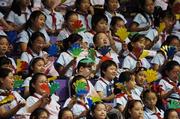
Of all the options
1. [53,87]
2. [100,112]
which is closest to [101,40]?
[53,87]

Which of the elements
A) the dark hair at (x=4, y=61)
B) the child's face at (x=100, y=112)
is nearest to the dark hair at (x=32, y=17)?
the dark hair at (x=4, y=61)

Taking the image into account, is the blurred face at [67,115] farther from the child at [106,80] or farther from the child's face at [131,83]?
the child's face at [131,83]

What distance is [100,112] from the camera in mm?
6023

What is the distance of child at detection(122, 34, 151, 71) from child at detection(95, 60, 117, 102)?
48 centimetres

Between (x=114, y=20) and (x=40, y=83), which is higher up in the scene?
(x=114, y=20)

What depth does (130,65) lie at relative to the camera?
289 inches

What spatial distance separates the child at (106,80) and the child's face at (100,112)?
2.02ft

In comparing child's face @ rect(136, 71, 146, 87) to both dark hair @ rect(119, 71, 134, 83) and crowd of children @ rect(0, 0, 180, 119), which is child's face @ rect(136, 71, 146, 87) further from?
dark hair @ rect(119, 71, 134, 83)

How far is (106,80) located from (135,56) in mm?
741

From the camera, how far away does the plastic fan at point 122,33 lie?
7.57 metres

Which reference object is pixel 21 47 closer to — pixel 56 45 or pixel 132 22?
pixel 56 45

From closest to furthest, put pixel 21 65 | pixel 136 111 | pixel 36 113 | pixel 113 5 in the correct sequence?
pixel 36 113
pixel 136 111
pixel 21 65
pixel 113 5

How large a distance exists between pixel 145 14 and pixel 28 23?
5.44 feet

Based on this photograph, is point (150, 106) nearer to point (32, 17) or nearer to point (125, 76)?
point (125, 76)
